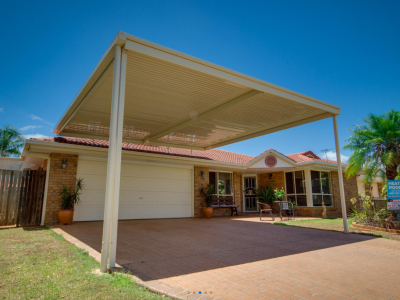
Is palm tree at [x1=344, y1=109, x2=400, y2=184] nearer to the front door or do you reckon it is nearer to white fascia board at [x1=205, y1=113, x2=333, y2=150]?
white fascia board at [x1=205, y1=113, x2=333, y2=150]

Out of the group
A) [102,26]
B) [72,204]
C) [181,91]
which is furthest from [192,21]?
[72,204]

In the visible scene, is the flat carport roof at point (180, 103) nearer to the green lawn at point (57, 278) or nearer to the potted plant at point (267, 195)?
the green lawn at point (57, 278)

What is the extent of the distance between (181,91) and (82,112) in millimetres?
3342

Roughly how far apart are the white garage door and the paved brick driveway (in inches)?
131

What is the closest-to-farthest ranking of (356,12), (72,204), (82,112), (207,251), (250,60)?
(207,251)
(82,112)
(72,204)
(356,12)
(250,60)

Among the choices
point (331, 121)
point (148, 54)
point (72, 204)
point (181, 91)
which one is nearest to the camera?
Answer: point (148, 54)

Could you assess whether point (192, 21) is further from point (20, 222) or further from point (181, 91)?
point (20, 222)

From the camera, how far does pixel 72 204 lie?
9.42m

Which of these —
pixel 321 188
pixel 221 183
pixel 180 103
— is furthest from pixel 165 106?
pixel 321 188

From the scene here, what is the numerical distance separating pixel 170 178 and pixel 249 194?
6.60 m

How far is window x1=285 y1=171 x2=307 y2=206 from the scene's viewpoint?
15.2 m

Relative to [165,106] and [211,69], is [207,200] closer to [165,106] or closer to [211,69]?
[165,106]

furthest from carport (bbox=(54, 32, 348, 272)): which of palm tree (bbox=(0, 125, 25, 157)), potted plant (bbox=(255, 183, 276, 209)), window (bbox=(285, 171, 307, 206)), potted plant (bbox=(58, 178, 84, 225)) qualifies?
palm tree (bbox=(0, 125, 25, 157))

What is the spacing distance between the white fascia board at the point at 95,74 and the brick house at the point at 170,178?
2271 mm
